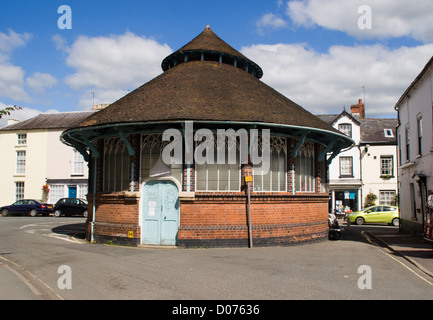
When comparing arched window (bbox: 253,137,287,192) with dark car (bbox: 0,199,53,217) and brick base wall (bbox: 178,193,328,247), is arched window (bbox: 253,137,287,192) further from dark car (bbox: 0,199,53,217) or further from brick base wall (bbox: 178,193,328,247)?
dark car (bbox: 0,199,53,217)

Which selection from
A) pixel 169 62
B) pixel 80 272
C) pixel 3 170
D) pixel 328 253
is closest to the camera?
pixel 80 272

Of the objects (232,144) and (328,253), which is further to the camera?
(232,144)

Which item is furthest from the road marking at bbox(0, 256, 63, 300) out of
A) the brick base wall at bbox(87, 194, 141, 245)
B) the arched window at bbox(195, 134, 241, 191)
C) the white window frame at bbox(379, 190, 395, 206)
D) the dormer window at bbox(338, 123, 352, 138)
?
the white window frame at bbox(379, 190, 395, 206)

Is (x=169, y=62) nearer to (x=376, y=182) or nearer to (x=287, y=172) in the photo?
(x=287, y=172)

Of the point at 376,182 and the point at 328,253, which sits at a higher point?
the point at 376,182

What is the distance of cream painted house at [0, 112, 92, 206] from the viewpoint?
3619 cm

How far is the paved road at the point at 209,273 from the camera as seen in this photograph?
6977 mm

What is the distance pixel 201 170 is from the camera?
42.3 ft

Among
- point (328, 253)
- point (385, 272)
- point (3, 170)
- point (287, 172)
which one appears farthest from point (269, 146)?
point (3, 170)

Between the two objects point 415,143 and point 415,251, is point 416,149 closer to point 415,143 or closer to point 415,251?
point 415,143

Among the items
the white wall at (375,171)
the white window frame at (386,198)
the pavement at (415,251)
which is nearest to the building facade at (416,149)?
the pavement at (415,251)

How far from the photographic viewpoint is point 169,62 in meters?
18.5

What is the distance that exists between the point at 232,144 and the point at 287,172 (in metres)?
2.29

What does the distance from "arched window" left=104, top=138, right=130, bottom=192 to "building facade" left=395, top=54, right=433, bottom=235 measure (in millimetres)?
10859
